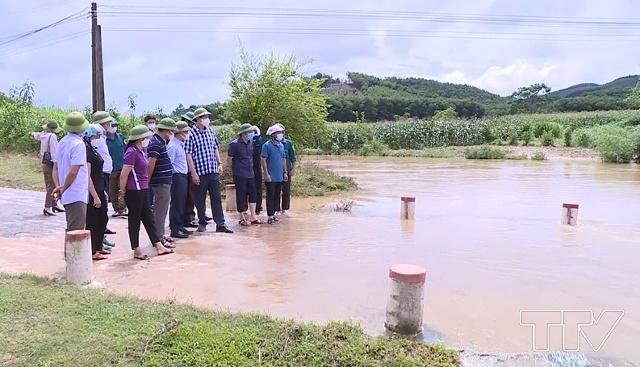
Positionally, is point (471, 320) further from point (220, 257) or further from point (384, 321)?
point (220, 257)

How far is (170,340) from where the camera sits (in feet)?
13.4

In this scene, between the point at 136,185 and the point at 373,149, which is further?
the point at 373,149

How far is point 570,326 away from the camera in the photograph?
502cm

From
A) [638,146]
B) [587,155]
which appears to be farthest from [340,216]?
[587,155]

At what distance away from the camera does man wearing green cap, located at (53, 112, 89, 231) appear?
602cm

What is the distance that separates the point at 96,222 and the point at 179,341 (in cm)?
321

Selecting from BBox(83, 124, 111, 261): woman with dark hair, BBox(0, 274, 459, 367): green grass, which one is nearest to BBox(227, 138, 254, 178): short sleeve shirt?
BBox(83, 124, 111, 261): woman with dark hair

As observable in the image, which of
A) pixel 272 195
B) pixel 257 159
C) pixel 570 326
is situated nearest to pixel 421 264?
pixel 570 326

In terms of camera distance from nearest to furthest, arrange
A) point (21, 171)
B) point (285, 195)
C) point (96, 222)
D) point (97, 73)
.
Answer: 1. point (96, 222)
2. point (285, 195)
3. point (21, 171)
4. point (97, 73)

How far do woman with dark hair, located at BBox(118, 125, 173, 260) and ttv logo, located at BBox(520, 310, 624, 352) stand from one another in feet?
14.3

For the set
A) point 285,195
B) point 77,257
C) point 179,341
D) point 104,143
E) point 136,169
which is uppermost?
point 104,143

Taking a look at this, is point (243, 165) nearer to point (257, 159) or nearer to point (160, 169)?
point (257, 159)

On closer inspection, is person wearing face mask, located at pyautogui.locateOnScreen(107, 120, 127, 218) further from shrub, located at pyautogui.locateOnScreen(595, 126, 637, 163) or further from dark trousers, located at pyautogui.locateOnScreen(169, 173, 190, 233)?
shrub, located at pyautogui.locateOnScreen(595, 126, 637, 163)

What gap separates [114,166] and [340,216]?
4.48m
